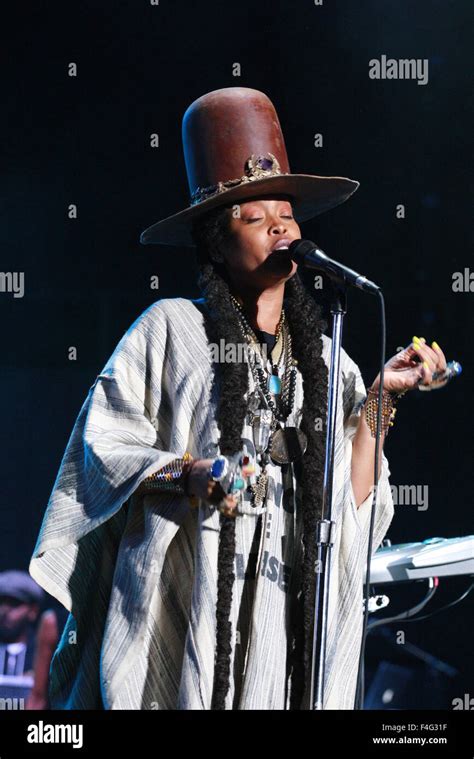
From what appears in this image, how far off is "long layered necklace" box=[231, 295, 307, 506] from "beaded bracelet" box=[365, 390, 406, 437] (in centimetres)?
16

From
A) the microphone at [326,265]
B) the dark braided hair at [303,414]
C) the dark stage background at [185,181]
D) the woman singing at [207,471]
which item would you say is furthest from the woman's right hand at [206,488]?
the dark stage background at [185,181]

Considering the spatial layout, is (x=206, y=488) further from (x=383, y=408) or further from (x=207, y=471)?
(x=383, y=408)

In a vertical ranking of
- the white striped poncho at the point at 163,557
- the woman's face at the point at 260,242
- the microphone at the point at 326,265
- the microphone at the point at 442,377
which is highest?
the woman's face at the point at 260,242

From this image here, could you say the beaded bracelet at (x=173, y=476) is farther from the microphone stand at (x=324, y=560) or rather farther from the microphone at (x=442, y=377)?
the microphone at (x=442, y=377)

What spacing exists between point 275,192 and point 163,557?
891 mm

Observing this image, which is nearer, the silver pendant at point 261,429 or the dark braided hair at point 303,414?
the dark braided hair at point 303,414

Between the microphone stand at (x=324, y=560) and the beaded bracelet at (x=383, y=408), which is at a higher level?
the beaded bracelet at (x=383, y=408)

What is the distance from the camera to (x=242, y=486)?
5.83 feet

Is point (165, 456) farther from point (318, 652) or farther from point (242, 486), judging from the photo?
point (318, 652)

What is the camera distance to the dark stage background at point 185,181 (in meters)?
3.57

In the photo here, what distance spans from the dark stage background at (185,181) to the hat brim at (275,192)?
1129 mm

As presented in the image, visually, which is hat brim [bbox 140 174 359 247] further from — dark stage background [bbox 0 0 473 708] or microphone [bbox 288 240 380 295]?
dark stage background [bbox 0 0 473 708]
